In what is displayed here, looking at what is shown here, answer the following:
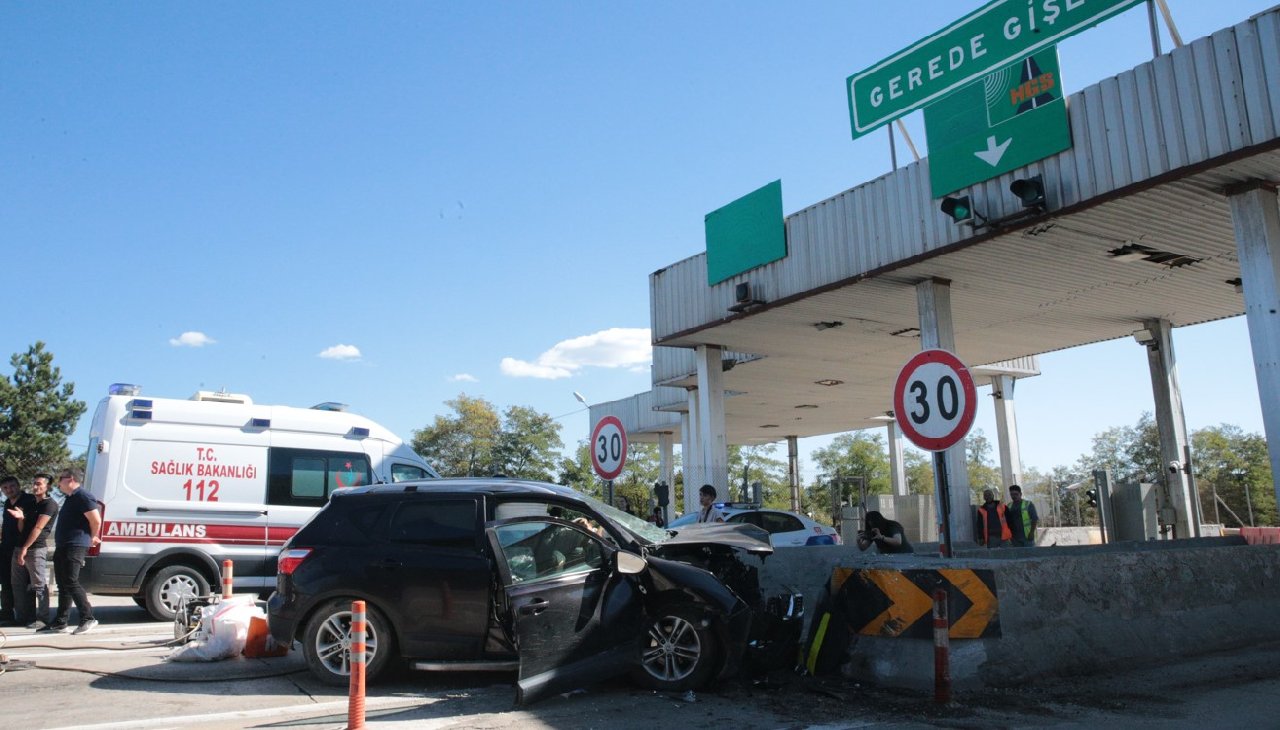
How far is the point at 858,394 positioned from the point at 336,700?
20899mm

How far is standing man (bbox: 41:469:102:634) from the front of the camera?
10.0 metres

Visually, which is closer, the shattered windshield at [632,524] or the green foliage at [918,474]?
the shattered windshield at [632,524]

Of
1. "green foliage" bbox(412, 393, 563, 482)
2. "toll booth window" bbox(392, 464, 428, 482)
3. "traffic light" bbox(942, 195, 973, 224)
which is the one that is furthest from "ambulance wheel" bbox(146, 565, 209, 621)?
"green foliage" bbox(412, 393, 563, 482)

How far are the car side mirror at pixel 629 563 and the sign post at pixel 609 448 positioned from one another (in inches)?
188

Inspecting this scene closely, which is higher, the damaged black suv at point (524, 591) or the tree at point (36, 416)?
the tree at point (36, 416)

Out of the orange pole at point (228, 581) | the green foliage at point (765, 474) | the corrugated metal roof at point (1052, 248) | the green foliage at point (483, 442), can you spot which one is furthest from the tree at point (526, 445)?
the orange pole at point (228, 581)

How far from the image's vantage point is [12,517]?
1061cm

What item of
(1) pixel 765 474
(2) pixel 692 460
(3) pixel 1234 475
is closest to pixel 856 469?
(1) pixel 765 474

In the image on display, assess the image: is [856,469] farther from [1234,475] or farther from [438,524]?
[438,524]

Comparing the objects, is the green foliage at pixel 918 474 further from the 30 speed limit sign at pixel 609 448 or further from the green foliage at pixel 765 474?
the 30 speed limit sign at pixel 609 448

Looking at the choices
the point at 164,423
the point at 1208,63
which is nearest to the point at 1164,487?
the point at 1208,63

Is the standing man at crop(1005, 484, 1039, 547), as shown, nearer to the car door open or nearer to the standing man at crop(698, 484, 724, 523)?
the standing man at crop(698, 484, 724, 523)

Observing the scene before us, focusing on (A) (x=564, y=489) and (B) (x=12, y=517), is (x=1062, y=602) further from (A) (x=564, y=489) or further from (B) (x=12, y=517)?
(B) (x=12, y=517)

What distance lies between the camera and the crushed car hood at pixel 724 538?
709 cm
